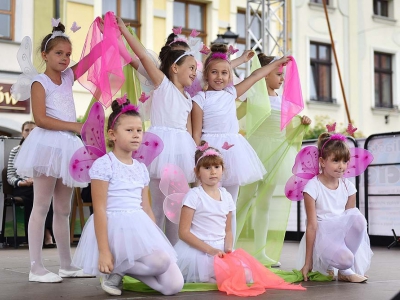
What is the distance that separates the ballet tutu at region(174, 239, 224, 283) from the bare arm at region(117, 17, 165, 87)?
1.17 meters

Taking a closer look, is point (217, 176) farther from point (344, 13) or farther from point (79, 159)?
point (344, 13)

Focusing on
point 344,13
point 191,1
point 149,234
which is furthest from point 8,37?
point 149,234

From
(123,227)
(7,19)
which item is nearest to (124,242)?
(123,227)

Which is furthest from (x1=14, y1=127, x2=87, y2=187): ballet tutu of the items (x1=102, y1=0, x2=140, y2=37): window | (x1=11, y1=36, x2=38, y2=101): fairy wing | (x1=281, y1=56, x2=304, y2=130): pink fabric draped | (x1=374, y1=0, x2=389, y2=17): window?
(x1=374, y1=0, x2=389, y2=17): window

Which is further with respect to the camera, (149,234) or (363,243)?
(363,243)

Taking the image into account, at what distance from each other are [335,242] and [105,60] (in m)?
1.90

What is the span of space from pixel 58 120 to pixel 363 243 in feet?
7.19

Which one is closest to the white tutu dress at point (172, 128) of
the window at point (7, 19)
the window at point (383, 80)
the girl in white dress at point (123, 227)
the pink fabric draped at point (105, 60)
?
the pink fabric draped at point (105, 60)

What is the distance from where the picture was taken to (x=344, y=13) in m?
19.3

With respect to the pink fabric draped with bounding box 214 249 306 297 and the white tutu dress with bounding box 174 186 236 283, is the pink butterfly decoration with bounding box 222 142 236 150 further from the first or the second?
the pink fabric draped with bounding box 214 249 306 297

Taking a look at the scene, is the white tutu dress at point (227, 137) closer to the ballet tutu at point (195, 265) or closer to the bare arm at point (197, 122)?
the bare arm at point (197, 122)

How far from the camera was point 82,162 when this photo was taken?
163 inches

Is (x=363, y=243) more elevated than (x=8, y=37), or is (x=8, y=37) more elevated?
(x=8, y=37)

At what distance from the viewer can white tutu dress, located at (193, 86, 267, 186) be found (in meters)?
4.84
